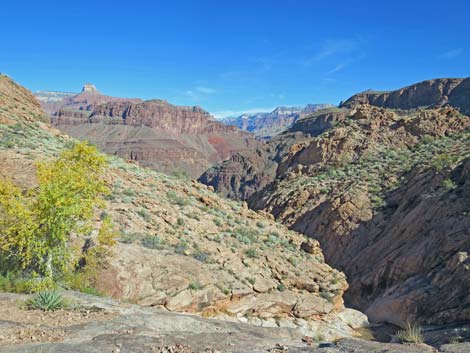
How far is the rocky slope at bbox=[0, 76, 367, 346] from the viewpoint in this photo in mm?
13609

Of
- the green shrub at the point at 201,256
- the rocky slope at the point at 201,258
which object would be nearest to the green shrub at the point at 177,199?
the rocky slope at the point at 201,258

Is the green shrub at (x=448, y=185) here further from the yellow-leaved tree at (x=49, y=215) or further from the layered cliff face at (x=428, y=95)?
the layered cliff face at (x=428, y=95)

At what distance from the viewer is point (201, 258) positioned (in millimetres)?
15742

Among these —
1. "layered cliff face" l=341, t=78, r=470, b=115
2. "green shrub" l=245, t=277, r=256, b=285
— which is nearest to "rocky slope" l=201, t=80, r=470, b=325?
"green shrub" l=245, t=277, r=256, b=285

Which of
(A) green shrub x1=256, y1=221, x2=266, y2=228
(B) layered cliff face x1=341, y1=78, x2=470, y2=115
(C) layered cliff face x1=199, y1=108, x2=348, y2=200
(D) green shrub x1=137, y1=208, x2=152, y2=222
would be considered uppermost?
(B) layered cliff face x1=341, y1=78, x2=470, y2=115

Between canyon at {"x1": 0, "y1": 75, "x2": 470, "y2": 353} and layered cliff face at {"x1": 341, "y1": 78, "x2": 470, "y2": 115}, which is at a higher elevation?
layered cliff face at {"x1": 341, "y1": 78, "x2": 470, "y2": 115}

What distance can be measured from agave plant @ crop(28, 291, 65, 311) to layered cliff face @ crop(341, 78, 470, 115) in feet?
340

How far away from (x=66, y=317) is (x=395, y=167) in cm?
2887

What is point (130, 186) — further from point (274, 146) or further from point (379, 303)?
point (274, 146)

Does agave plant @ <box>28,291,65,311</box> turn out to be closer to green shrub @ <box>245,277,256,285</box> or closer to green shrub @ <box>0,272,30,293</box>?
green shrub @ <box>0,272,30,293</box>

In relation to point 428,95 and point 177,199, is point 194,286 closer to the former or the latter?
point 177,199

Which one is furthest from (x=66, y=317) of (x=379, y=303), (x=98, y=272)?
(x=379, y=303)

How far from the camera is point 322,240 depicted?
27891 mm

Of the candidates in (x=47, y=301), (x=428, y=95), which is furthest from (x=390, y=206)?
(x=428, y=95)
